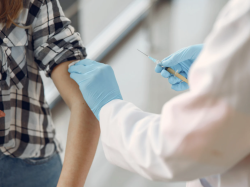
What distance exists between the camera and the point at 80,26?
2.77m

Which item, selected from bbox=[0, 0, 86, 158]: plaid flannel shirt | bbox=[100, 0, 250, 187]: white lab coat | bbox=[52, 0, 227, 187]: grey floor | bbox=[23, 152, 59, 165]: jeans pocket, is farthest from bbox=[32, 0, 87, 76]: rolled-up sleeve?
bbox=[52, 0, 227, 187]: grey floor

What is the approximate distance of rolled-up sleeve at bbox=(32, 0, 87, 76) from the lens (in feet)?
2.95

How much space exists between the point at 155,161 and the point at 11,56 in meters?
0.59

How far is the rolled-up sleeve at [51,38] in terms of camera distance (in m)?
0.90

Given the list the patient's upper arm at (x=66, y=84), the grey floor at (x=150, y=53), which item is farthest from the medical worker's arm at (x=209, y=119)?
the grey floor at (x=150, y=53)

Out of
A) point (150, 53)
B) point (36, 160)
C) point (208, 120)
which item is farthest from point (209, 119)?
point (150, 53)

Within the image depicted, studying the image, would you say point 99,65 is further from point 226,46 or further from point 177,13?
point 177,13

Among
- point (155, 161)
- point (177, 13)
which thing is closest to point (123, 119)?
point (155, 161)

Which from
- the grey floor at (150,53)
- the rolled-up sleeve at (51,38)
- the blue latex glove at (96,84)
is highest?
the rolled-up sleeve at (51,38)

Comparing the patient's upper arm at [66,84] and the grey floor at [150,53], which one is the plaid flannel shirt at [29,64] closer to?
the patient's upper arm at [66,84]

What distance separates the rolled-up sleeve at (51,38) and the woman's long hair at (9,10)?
7 centimetres

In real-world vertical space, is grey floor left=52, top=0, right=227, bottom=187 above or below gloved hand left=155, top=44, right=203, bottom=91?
below

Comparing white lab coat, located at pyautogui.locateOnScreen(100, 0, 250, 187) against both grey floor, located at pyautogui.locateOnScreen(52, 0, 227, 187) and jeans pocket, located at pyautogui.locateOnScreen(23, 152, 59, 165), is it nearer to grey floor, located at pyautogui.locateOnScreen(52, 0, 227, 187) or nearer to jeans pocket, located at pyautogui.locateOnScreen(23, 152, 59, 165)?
jeans pocket, located at pyautogui.locateOnScreen(23, 152, 59, 165)

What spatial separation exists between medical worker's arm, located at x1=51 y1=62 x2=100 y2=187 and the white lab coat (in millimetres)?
310
